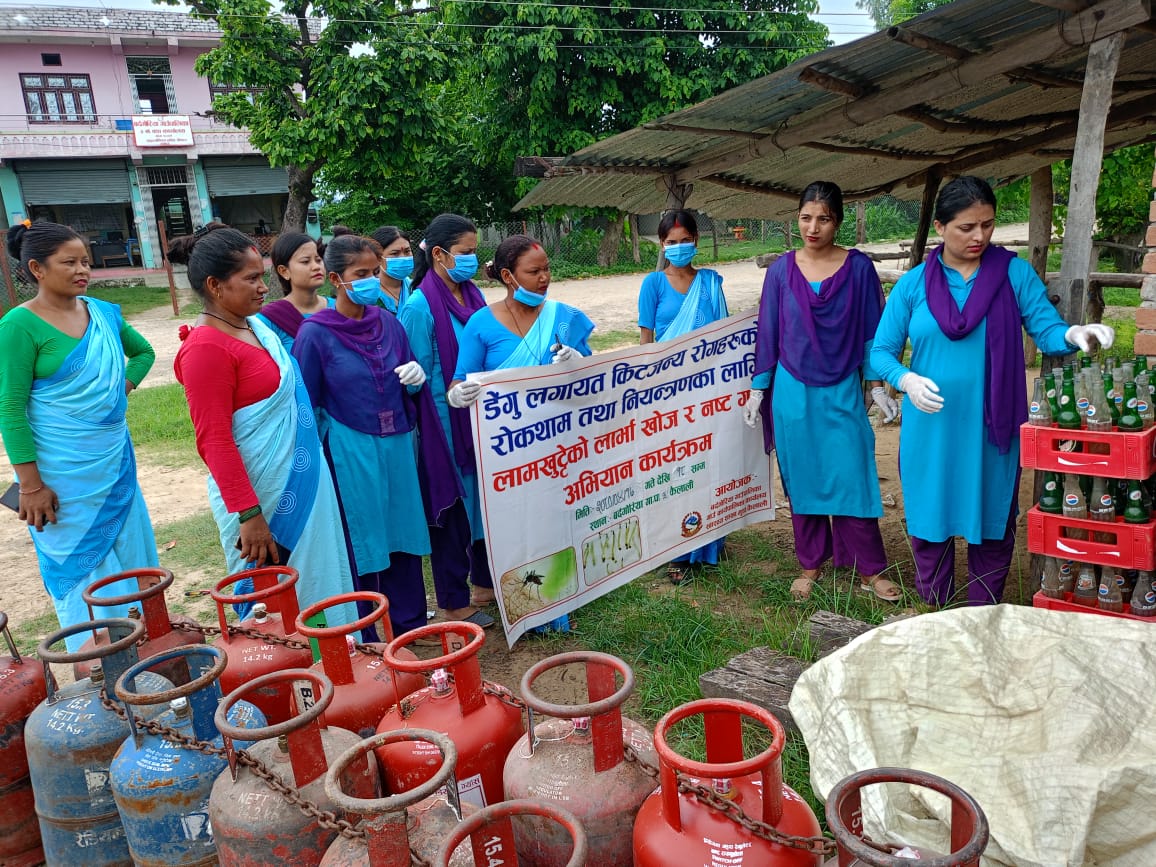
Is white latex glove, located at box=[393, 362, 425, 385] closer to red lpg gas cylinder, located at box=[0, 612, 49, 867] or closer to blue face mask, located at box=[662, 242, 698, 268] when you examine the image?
blue face mask, located at box=[662, 242, 698, 268]

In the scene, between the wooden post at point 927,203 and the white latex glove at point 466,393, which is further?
the wooden post at point 927,203

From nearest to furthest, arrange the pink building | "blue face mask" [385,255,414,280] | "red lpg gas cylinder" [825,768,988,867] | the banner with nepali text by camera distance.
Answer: "red lpg gas cylinder" [825,768,988,867] < the banner with nepali text < "blue face mask" [385,255,414,280] < the pink building

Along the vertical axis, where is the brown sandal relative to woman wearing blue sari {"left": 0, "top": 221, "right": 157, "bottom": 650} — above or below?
below

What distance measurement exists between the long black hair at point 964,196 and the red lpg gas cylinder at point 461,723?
231 centimetres

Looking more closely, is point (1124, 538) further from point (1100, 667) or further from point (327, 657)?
point (327, 657)

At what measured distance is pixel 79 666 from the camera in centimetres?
259

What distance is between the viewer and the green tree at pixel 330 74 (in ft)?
46.1

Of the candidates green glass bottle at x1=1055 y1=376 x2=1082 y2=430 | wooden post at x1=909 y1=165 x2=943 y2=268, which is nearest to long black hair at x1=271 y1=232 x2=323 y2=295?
green glass bottle at x1=1055 y1=376 x2=1082 y2=430

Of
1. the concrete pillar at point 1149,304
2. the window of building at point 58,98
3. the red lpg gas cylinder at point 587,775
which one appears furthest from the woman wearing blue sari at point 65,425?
the window of building at point 58,98

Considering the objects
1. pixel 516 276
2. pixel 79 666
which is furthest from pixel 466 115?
pixel 79 666

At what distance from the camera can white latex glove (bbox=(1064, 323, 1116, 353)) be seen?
109 inches

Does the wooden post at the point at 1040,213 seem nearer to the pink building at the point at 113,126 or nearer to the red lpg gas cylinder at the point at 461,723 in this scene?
the red lpg gas cylinder at the point at 461,723

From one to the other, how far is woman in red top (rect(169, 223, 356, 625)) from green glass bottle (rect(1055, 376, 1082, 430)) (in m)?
2.58

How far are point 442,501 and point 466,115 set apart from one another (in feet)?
58.0
